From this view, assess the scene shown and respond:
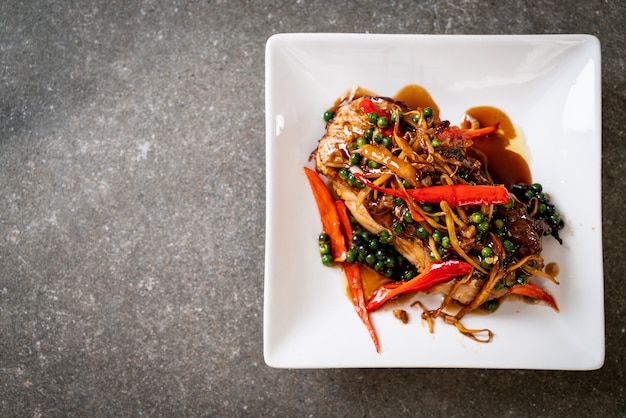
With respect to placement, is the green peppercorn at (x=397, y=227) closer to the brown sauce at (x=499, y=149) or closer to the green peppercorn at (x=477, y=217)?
the green peppercorn at (x=477, y=217)

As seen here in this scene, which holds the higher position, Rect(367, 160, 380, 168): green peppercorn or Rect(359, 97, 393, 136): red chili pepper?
Rect(359, 97, 393, 136): red chili pepper

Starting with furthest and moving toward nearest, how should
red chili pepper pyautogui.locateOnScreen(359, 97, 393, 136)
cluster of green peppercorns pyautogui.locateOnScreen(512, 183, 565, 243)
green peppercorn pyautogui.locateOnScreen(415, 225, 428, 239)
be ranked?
cluster of green peppercorns pyautogui.locateOnScreen(512, 183, 565, 243) → red chili pepper pyautogui.locateOnScreen(359, 97, 393, 136) → green peppercorn pyautogui.locateOnScreen(415, 225, 428, 239)

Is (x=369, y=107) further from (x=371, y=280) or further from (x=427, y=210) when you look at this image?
(x=371, y=280)

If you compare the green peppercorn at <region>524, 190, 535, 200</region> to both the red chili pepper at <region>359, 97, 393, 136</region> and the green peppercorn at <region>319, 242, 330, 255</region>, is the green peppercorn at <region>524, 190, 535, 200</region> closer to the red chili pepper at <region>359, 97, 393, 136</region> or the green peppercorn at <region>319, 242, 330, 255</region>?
the red chili pepper at <region>359, 97, 393, 136</region>

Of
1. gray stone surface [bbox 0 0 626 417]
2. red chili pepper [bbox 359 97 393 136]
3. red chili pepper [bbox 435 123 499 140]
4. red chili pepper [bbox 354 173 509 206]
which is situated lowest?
gray stone surface [bbox 0 0 626 417]

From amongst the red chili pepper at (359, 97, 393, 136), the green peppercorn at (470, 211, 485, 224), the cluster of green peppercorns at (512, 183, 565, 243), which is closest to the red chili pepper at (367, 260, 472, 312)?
the green peppercorn at (470, 211, 485, 224)

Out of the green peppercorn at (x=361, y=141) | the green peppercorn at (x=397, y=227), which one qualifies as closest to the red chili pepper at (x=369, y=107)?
the green peppercorn at (x=361, y=141)

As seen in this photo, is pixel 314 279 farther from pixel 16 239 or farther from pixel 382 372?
pixel 16 239

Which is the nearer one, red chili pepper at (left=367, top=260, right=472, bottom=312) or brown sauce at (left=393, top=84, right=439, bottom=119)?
red chili pepper at (left=367, top=260, right=472, bottom=312)
